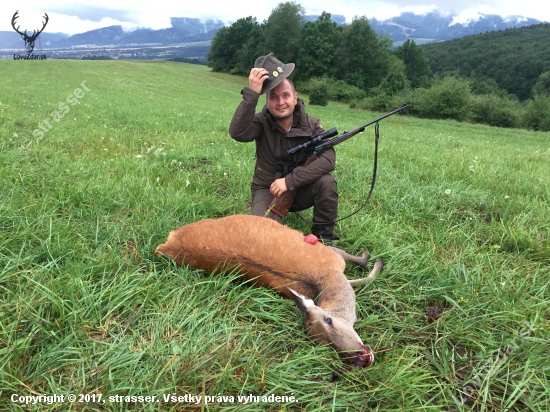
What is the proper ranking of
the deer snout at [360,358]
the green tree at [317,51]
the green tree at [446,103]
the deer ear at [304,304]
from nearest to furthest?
1. the deer snout at [360,358]
2. the deer ear at [304,304]
3. the green tree at [446,103]
4. the green tree at [317,51]

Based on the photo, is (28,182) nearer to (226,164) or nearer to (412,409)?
(226,164)

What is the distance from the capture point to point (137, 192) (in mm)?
3930

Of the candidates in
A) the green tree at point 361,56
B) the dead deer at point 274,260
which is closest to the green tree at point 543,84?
the green tree at point 361,56

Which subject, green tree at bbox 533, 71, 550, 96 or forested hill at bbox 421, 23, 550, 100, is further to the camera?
forested hill at bbox 421, 23, 550, 100

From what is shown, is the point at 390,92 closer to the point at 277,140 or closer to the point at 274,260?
the point at 277,140

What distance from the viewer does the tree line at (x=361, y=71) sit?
38.1 metres

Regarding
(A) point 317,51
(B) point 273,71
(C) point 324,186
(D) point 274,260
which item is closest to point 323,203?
(C) point 324,186

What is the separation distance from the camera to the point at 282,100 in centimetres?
337

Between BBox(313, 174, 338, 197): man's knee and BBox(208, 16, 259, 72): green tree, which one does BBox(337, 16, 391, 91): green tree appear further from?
BBox(313, 174, 338, 197): man's knee

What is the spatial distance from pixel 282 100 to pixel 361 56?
63360 millimetres

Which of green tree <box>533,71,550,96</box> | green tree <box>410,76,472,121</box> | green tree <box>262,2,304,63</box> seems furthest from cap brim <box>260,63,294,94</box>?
green tree <box>533,71,550,96</box>

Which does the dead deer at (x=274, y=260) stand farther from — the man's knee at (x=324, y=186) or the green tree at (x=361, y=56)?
the green tree at (x=361, y=56)

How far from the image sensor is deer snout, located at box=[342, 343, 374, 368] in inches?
73.3

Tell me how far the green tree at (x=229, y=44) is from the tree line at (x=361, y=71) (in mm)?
203
